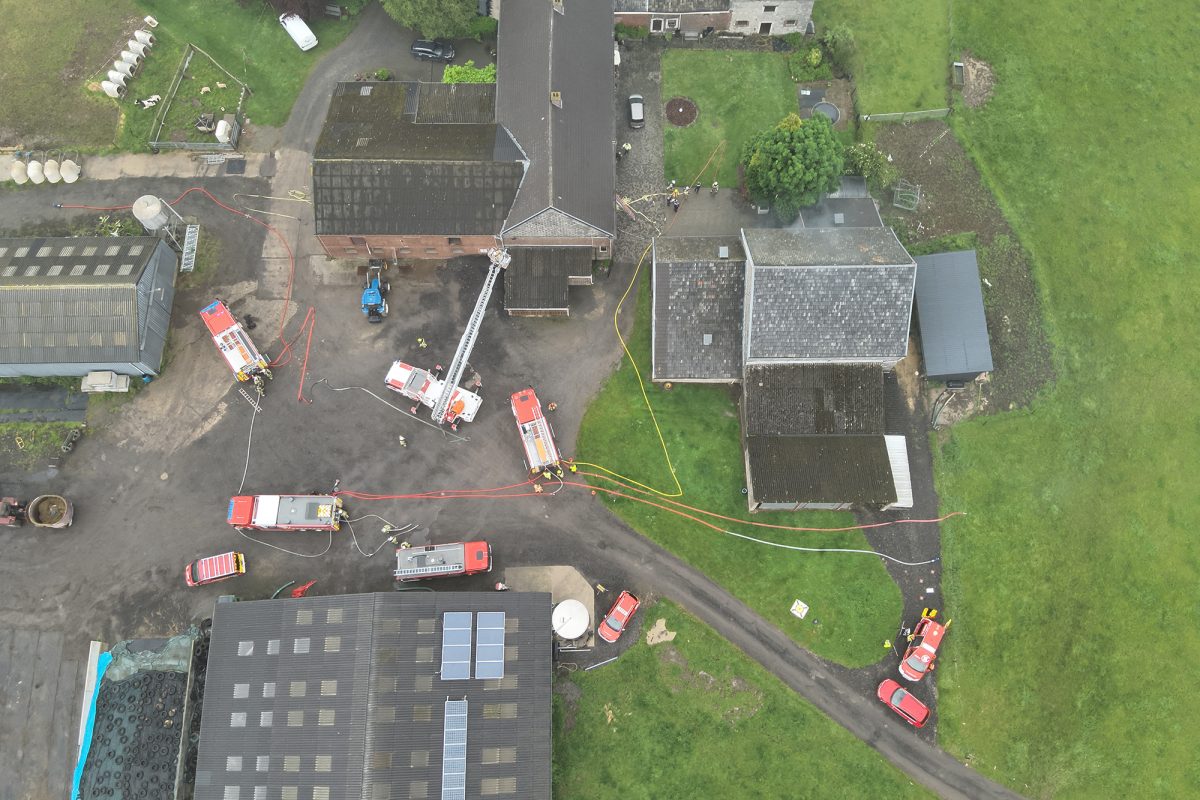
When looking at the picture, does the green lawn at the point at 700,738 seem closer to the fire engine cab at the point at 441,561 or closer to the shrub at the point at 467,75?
the fire engine cab at the point at 441,561

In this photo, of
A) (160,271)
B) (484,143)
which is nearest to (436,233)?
(484,143)

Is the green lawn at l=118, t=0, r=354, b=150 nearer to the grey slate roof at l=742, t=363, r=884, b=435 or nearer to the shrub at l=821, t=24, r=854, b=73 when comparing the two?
the shrub at l=821, t=24, r=854, b=73

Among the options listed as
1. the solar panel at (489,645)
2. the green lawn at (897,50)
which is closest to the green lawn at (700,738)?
the solar panel at (489,645)

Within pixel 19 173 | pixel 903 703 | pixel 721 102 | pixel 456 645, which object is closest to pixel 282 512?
pixel 456 645

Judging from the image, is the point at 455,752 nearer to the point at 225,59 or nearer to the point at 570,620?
the point at 570,620

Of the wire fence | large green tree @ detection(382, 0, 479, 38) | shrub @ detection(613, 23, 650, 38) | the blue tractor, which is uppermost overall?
large green tree @ detection(382, 0, 479, 38)

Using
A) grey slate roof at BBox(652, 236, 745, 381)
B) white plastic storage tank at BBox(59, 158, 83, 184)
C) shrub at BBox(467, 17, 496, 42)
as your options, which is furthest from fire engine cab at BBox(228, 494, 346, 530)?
shrub at BBox(467, 17, 496, 42)
